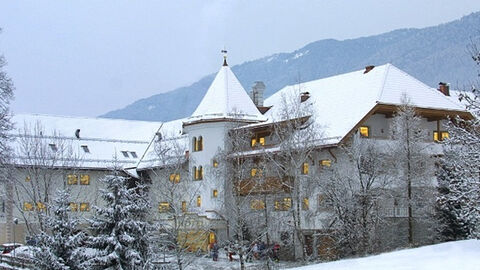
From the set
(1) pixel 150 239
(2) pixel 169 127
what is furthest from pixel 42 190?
(1) pixel 150 239

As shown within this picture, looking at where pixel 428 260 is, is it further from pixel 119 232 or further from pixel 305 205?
pixel 305 205

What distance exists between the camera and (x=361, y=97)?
50312 mm

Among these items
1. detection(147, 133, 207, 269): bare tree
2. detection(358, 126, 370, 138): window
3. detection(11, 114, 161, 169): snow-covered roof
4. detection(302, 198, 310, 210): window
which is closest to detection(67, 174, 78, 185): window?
detection(11, 114, 161, 169): snow-covered roof

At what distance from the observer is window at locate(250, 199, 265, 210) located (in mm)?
48312

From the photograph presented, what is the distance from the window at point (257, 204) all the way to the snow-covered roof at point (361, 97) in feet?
21.1

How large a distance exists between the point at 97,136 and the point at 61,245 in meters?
48.7

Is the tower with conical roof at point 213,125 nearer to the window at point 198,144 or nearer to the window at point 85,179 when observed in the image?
the window at point 198,144

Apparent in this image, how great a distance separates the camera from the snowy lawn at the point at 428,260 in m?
20.0

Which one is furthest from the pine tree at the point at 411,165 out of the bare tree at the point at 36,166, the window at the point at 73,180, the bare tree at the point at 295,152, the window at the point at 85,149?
the window at the point at 85,149

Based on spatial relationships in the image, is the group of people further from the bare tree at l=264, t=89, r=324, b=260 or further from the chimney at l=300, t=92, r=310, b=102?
the chimney at l=300, t=92, r=310, b=102

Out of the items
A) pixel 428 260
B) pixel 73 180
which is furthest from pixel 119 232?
pixel 73 180

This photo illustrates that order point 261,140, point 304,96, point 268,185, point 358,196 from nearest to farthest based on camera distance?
point 358,196
point 268,185
point 304,96
point 261,140

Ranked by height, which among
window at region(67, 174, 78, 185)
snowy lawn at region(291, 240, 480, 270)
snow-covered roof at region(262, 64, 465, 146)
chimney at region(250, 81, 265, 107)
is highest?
chimney at region(250, 81, 265, 107)

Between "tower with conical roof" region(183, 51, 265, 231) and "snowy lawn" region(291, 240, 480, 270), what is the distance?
3158 centimetres
